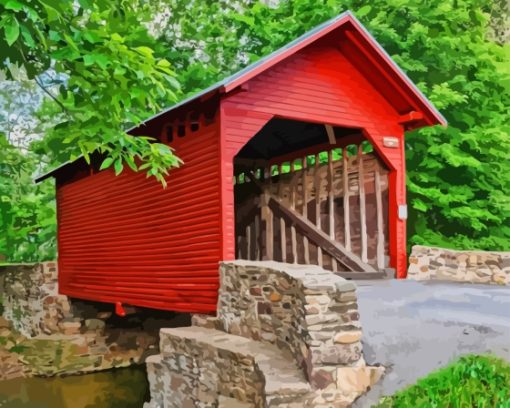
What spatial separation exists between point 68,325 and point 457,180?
463 inches

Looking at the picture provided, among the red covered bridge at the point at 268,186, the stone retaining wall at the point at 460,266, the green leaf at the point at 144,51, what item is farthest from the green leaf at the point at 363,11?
the green leaf at the point at 144,51

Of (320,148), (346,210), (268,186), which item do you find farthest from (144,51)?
(268,186)

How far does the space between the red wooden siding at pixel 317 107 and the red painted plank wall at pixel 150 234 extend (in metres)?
0.34

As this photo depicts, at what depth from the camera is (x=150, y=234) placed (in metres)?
11.2

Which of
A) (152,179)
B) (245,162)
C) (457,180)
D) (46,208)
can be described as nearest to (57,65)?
(152,179)

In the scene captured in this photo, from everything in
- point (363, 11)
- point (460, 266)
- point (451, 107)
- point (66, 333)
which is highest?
point (363, 11)

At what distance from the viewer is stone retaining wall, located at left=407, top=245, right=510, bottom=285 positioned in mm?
10255

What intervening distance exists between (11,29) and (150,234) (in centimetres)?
714

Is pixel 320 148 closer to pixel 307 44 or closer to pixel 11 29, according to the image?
pixel 307 44

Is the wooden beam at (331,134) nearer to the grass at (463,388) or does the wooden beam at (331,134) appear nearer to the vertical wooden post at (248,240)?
the vertical wooden post at (248,240)

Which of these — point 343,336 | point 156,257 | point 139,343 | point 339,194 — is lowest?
point 139,343

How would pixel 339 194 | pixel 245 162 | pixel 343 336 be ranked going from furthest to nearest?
pixel 245 162
pixel 339 194
pixel 343 336

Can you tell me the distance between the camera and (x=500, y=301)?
8078mm

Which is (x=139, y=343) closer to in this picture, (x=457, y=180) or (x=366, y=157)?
(x=366, y=157)
